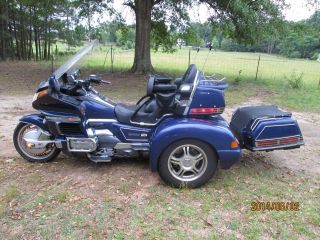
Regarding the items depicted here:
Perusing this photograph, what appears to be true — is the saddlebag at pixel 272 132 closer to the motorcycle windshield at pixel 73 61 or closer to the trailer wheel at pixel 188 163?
the trailer wheel at pixel 188 163

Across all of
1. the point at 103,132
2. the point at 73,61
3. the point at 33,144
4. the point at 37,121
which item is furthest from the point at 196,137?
the point at 33,144

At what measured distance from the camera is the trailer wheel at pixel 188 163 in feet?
14.3

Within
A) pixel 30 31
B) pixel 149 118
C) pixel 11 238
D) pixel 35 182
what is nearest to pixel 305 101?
pixel 149 118

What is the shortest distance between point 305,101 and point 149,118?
24.6ft

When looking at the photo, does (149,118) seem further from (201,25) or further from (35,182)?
(201,25)

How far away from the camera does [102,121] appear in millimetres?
4773

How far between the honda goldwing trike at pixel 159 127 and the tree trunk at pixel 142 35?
10.5 meters

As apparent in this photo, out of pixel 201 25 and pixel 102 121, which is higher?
pixel 201 25

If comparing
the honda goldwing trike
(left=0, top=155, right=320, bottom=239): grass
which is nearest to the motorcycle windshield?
the honda goldwing trike

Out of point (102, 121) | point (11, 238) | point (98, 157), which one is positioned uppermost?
point (102, 121)

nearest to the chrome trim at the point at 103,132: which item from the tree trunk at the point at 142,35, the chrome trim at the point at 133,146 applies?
the chrome trim at the point at 133,146

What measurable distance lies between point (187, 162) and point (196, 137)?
0.34 meters

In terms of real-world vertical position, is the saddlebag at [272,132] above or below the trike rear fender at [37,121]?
above

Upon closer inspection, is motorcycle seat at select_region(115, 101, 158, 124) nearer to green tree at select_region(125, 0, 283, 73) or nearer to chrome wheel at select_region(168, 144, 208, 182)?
chrome wheel at select_region(168, 144, 208, 182)
